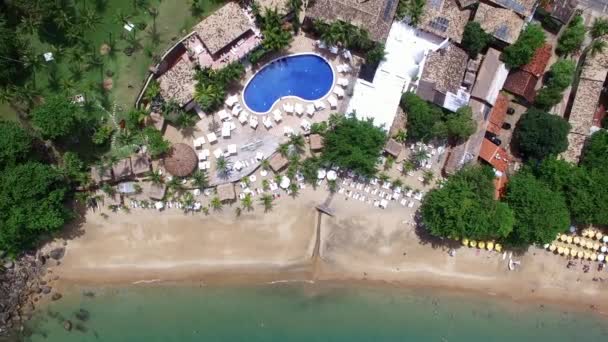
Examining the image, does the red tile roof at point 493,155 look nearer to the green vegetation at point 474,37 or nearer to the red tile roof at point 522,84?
the red tile roof at point 522,84

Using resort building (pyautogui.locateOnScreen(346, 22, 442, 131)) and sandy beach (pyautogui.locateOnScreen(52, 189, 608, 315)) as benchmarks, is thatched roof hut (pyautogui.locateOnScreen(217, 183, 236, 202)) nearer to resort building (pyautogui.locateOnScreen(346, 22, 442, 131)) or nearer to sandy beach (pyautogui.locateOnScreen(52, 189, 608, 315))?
sandy beach (pyautogui.locateOnScreen(52, 189, 608, 315))

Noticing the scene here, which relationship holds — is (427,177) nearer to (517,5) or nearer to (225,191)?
(517,5)

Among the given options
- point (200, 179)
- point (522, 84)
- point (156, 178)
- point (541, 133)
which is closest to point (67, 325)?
point (156, 178)

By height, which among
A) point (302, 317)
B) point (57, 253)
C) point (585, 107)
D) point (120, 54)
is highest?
point (585, 107)

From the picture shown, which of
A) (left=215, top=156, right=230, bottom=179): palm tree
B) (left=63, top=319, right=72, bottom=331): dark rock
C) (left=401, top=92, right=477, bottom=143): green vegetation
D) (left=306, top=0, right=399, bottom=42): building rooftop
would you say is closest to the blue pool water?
(left=306, top=0, right=399, bottom=42): building rooftop

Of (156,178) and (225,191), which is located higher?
(225,191)
